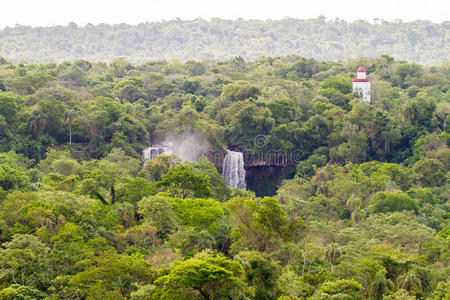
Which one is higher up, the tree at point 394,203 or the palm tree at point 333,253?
the palm tree at point 333,253

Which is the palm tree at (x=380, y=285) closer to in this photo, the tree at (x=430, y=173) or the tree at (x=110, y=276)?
the tree at (x=110, y=276)

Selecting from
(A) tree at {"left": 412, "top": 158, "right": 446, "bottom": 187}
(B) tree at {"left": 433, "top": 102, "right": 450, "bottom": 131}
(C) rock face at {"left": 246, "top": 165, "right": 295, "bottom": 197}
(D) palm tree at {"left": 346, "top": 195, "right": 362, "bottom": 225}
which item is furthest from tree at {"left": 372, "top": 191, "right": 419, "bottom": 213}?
(C) rock face at {"left": 246, "top": 165, "right": 295, "bottom": 197}

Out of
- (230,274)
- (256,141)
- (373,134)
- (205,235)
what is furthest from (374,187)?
→ (230,274)

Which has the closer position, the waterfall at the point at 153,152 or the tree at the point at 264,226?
the tree at the point at 264,226

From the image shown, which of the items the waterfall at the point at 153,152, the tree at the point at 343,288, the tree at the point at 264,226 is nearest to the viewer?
the tree at the point at 343,288

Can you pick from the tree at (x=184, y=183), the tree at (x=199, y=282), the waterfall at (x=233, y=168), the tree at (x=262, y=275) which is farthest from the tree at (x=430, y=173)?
the tree at (x=199, y=282)

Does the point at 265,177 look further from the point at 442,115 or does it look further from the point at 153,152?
the point at 442,115
